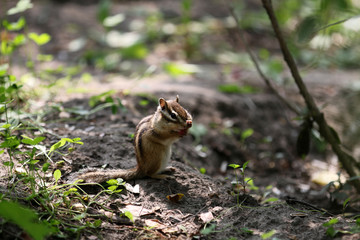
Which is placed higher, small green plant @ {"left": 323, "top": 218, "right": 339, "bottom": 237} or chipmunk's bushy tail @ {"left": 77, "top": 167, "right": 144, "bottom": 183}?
small green plant @ {"left": 323, "top": 218, "right": 339, "bottom": 237}

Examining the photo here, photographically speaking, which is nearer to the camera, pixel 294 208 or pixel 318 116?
pixel 294 208

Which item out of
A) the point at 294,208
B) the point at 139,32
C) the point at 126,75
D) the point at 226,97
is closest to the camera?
the point at 294,208

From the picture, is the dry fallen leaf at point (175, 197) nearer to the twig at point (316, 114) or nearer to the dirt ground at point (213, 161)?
the dirt ground at point (213, 161)

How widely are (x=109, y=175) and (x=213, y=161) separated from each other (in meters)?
1.97

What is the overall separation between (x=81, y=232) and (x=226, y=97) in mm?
3898

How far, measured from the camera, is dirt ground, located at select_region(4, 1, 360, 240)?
106 inches

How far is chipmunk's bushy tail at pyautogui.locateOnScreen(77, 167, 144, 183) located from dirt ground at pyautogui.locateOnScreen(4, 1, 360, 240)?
0.07 meters

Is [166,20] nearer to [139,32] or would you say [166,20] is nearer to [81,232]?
[139,32]

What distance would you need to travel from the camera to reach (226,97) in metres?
5.98

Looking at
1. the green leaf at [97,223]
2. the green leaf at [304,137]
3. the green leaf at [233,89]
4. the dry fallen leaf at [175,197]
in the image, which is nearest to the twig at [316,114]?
the green leaf at [304,137]

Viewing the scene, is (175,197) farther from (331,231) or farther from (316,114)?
(316,114)

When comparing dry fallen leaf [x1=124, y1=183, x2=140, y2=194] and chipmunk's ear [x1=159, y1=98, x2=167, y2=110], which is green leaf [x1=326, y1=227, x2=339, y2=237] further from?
chipmunk's ear [x1=159, y1=98, x2=167, y2=110]

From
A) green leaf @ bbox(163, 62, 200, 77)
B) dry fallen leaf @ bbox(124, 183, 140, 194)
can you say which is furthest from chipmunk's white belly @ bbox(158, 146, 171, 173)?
green leaf @ bbox(163, 62, 200, 77)

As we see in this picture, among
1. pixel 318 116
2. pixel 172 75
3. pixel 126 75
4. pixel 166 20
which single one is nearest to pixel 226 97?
pixel 172 75
